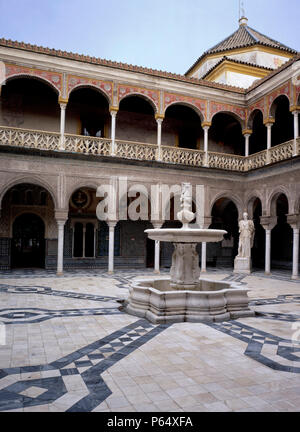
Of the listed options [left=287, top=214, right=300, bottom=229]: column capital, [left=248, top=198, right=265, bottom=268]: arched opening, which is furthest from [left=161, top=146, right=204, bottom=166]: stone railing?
[left=248, top=198, right=265, bottom=268]: arched opening

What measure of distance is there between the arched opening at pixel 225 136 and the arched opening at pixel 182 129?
0.74m

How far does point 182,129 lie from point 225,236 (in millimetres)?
5455

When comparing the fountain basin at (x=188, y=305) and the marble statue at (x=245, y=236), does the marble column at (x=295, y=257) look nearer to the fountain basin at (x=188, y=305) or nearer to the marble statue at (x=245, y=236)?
the marble statue at (x=245, y=236)

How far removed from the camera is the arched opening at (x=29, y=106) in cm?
1302

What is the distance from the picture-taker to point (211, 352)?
13.0 feet

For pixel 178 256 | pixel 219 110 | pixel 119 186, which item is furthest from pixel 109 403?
pixel 219 110

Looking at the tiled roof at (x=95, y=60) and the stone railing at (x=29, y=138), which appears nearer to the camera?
the stone railing at (x=29, y=138)

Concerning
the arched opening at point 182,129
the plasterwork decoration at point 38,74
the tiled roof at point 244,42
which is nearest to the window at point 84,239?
the arched opening at point 182,129

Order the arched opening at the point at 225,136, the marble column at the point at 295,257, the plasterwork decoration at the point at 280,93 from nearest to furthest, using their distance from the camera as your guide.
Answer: the marble column at the point at 295,257 → the plasterwork decoration at the point at 280,93 → the arched opening at the point at 225,136

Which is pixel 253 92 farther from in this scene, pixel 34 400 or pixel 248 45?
pixel 34 400

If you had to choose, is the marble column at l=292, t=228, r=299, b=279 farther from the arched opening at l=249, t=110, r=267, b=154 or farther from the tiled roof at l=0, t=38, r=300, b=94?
the tiled roof at l=0, t=38, r=300, b=94

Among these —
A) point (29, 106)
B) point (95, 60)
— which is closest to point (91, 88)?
point (95, 60)

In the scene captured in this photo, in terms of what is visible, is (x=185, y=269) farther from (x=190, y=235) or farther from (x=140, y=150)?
(x=140, y=150)

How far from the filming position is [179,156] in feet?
44.9
